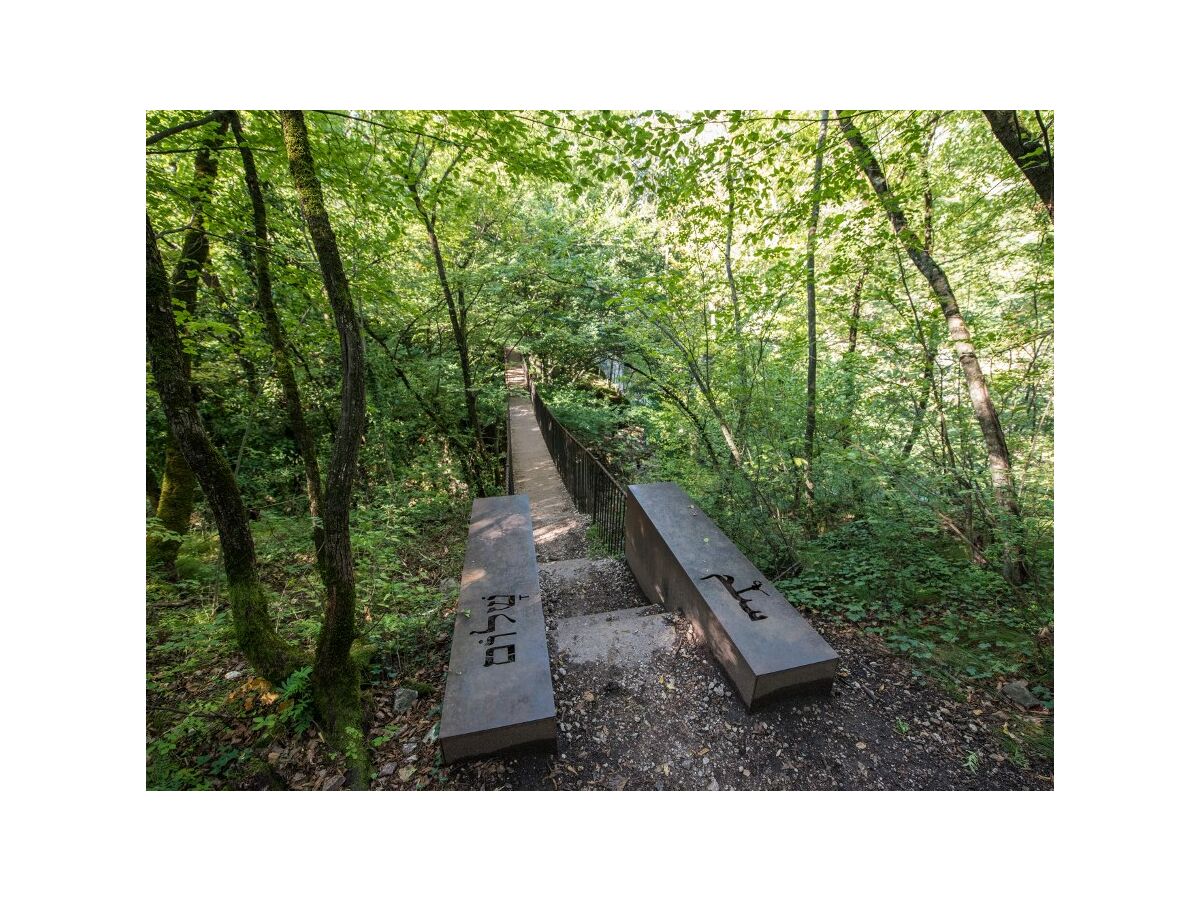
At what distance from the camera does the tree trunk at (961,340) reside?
337cm

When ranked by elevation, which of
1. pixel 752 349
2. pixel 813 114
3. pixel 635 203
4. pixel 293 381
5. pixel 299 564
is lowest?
pixel 299 564

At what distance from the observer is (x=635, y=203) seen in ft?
32.4

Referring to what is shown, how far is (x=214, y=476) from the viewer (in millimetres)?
2385

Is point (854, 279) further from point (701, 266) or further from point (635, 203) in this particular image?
point (635, 203)

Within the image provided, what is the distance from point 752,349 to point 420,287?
5.06 metres

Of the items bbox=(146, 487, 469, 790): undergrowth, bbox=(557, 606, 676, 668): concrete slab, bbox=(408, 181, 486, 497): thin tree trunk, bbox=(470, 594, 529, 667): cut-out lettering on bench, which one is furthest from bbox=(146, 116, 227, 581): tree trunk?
bbox=(557, 606, 676, 668): concrete slab

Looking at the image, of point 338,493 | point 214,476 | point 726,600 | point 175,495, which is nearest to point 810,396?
point 726,600

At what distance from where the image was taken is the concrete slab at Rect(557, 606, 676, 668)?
3.04 m

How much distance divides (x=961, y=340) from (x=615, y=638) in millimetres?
3760

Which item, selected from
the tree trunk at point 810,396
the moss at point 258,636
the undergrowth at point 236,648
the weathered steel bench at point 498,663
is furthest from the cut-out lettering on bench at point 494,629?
the tree trunk at point 810,396

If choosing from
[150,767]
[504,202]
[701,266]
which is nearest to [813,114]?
[701,266]

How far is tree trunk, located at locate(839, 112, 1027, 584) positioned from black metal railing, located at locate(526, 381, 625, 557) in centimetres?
337

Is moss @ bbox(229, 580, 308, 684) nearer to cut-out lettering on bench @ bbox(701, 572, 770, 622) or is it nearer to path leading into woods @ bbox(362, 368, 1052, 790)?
path leading into woods @ bbox(362, 368, 1052, 790)

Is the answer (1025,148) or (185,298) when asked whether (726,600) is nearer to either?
(1025,148)
